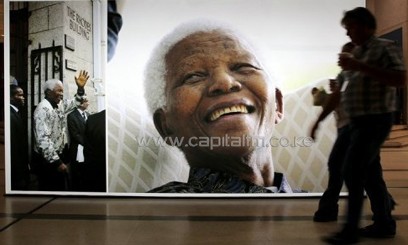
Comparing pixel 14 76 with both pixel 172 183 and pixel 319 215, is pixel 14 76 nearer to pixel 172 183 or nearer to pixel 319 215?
pixel 172 183

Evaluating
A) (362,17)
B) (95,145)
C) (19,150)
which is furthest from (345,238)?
(19,150)

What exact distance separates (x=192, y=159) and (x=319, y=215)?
1198 mm

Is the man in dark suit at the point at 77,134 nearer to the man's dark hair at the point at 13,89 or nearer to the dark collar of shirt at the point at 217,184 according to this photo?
the man's dark hair at the point at 13,89

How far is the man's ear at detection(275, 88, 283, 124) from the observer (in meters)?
4.14

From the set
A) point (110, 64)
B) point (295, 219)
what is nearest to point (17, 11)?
point (110, 64)

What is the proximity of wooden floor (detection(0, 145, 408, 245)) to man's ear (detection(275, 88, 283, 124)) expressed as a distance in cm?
67

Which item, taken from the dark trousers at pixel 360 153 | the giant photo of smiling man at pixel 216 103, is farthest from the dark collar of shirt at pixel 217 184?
the dark trousers at pixel 360 153

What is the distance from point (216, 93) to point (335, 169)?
3.92 ft

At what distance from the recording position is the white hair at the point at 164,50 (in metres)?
4.12

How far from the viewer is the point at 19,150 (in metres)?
4.33

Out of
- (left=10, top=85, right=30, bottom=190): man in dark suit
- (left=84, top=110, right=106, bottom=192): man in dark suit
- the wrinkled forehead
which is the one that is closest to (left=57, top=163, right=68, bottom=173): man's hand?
(left=84, top=110, right=106, bottom=192): man in dark suit

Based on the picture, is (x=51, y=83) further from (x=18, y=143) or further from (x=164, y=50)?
(x=164, y=50)

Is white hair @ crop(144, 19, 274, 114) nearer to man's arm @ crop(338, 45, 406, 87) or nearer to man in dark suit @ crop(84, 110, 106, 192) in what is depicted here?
man in dark suit @ crop(84, 110, 106, 192)

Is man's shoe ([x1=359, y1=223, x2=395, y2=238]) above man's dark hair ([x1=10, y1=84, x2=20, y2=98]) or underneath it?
underneath
